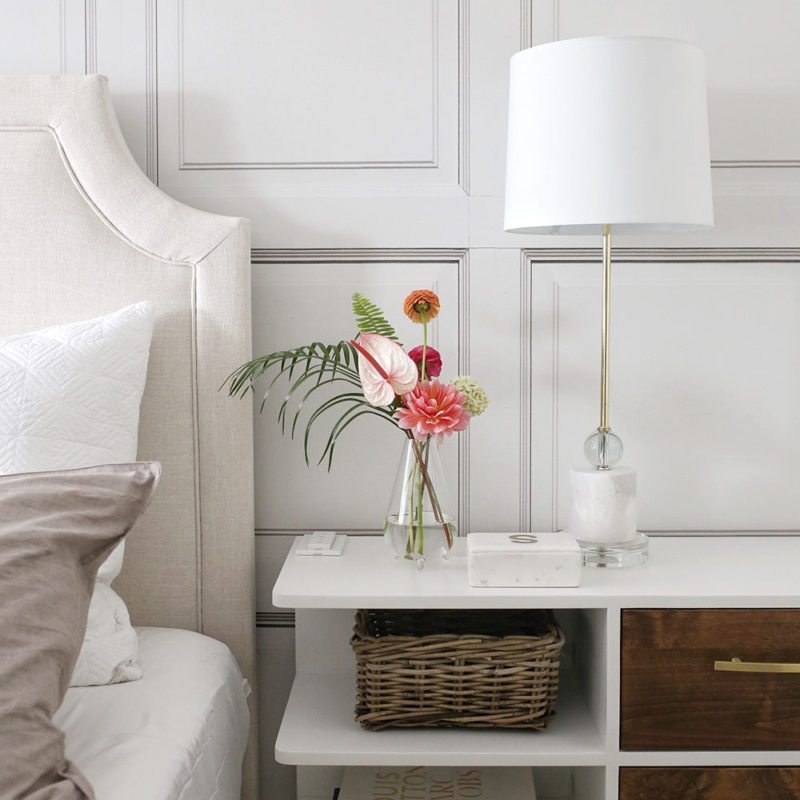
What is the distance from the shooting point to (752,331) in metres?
1.54

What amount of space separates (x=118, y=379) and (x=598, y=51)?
2.55 feet

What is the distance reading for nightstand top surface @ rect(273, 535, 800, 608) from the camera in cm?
119

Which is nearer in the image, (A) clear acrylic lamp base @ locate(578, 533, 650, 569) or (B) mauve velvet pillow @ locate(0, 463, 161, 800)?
(B) mauve velvet pillow @ locate(0, 463, 161, 800)

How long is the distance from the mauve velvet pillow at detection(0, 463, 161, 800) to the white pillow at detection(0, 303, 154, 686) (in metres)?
0.19

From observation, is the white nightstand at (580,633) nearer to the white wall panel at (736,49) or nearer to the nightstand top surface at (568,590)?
the nightstand top surface at (568,590)

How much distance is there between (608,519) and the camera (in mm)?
1338

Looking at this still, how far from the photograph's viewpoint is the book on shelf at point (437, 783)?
137cm

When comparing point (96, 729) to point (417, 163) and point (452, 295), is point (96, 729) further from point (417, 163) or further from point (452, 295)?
point (417, 163)

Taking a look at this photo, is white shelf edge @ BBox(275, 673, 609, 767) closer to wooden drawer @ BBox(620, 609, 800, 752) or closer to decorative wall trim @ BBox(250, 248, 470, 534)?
wooden drawer @ BBox(620, 609, 800, 752)

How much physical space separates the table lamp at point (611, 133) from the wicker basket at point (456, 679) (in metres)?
0.57

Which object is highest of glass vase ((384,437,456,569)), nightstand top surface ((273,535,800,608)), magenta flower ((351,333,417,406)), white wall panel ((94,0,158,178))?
white wall panel ((94,0,158,178))

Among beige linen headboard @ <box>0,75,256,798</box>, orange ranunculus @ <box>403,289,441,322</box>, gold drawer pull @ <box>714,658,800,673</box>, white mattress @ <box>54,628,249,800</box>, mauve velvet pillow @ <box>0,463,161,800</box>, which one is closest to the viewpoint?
mauve velvet pillow @ <box>0,463,161,800</box>

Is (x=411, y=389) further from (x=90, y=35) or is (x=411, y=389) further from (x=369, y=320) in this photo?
(x=90, y=35)

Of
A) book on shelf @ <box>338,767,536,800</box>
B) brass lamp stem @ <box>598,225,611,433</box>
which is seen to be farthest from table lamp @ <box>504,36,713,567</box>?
book on shelf @ <box>338,767,536,800</box>
